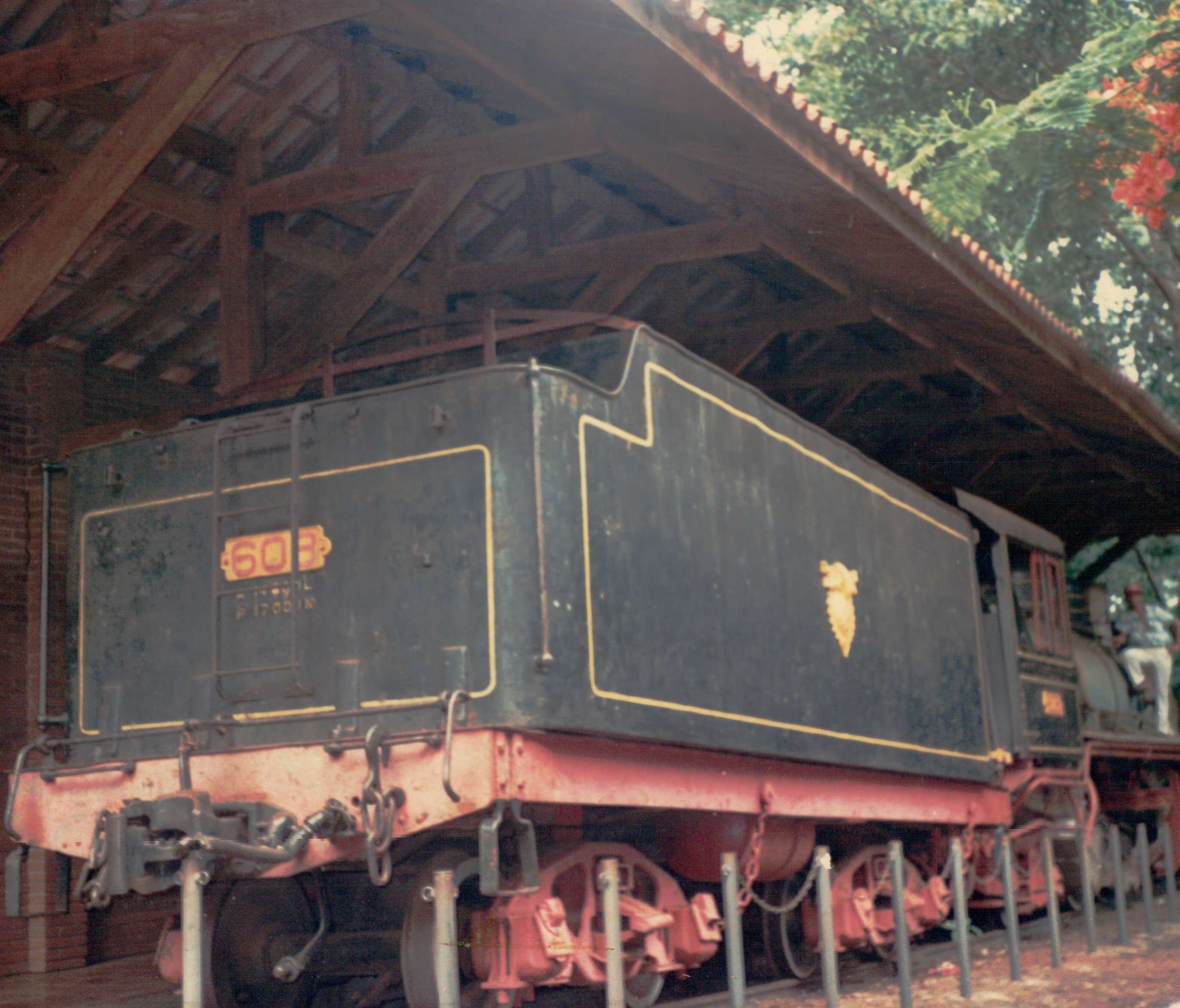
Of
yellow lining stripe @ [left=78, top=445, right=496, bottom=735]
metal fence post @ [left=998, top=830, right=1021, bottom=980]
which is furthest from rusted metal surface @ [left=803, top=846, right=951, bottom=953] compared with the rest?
yellow lining stripe @ [left=78, top=445, right=496, bottom=735]

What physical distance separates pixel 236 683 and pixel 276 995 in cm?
149

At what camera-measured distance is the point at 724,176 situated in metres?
7.28

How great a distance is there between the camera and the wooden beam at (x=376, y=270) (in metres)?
7.86

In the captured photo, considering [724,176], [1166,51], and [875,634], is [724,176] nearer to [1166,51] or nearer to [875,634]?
[1166,51]

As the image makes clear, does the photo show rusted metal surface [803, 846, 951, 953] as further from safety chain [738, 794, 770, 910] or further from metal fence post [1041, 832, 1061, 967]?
safety chain [738, 794, 770, 910]

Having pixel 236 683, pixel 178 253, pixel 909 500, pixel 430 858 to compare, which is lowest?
pixel 430 858

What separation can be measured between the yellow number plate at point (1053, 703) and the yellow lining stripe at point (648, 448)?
2211mm

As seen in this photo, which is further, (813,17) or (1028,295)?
(813,17)

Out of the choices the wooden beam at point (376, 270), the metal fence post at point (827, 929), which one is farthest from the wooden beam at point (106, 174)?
the metal fence post at point (827, 929)

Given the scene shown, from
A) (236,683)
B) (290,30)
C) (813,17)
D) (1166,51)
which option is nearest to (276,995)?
(236,683)

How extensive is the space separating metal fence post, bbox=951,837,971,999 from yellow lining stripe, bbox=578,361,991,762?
693 mm

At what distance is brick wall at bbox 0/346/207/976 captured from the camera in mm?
9070

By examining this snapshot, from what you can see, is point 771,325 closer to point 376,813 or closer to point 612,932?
point 612,932

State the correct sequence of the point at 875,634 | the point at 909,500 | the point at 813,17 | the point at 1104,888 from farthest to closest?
the point at 813,17 → the point at 1104,888 → the point at 909,500 → the point at 875,634
